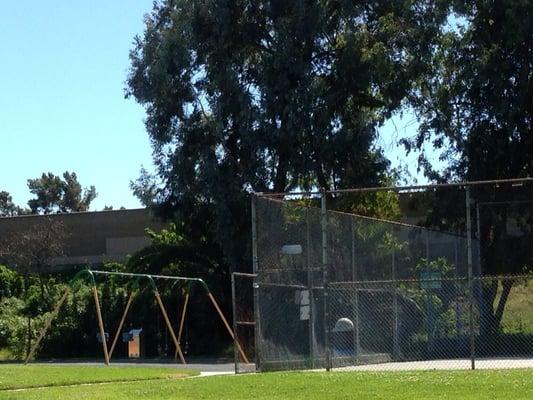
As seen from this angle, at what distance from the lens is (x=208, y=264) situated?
38.9m

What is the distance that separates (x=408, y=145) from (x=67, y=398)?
2016 centimetres

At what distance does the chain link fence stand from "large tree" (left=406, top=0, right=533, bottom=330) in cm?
493

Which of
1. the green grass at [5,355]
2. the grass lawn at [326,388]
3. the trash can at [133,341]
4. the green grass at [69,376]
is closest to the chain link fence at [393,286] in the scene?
the green grass at [69,376]

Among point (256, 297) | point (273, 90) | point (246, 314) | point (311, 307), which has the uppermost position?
point (273, 90)

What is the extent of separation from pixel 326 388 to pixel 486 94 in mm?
17714

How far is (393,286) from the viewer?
74.8 ft

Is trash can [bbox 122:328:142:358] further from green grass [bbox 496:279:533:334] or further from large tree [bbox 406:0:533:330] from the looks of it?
green grass [bbox 496:279:533:334]

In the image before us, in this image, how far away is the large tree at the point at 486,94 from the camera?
3061 centimetres

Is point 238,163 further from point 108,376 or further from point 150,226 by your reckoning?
point 150,226

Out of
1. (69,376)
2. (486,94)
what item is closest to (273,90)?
(486,94)

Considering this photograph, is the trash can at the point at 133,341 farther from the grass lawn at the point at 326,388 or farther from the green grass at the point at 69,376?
the grass lawn at the point at 326,388

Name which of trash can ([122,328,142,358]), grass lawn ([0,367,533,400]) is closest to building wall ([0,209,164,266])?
trash can ([122,328,142,358])

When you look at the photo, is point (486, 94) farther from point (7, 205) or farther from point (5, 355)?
point (7, 205)

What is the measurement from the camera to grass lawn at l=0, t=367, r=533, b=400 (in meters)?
14.4
